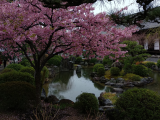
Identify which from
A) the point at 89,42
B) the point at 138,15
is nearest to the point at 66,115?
the point at 89,42

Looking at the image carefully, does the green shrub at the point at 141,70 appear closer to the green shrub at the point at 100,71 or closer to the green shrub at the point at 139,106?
the green shrub at the point at 100,71

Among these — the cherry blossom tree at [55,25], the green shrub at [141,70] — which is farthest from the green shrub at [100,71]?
the cherry blossom tree at [55,25]

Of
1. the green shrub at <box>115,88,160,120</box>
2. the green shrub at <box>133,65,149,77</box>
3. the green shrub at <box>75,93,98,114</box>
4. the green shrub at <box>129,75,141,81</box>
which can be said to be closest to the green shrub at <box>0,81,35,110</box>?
the green shrub at <box>75,93,98,114</box>

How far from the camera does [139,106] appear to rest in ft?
9.75

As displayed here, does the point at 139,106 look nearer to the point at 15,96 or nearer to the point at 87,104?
the point at 87,104

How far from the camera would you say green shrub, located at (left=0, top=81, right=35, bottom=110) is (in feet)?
12.0

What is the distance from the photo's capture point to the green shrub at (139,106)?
285cm

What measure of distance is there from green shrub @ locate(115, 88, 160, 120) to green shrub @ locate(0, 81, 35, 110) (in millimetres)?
2563

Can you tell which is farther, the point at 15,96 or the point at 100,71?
the point at 100,71

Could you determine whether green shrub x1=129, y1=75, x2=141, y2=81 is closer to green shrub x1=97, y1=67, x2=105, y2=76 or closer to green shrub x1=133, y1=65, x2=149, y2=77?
green shrub x1=133, y1=65, x2=149, y2=77

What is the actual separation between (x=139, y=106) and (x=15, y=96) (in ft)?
10.5

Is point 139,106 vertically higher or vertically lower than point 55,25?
lower

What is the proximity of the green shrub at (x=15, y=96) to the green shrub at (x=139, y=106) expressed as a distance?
2.56m

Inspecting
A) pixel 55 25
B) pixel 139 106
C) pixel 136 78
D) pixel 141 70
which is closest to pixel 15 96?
pixel 55 25
